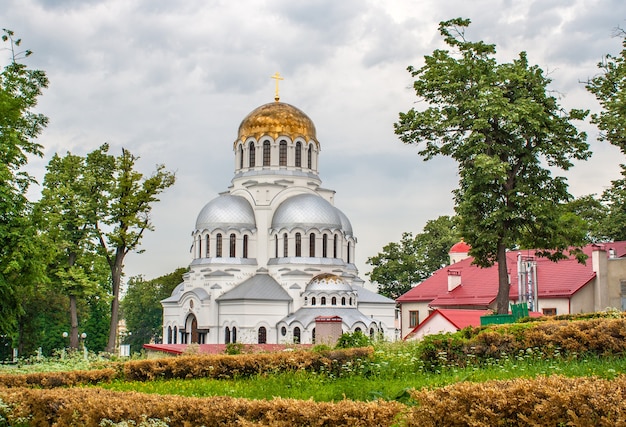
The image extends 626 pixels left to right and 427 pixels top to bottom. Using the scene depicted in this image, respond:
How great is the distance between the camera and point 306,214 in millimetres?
52031

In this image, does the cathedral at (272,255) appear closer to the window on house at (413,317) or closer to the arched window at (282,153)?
the arched window at (282,153)

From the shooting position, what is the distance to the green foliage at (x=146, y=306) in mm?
71250

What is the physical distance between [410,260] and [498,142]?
37717 mm

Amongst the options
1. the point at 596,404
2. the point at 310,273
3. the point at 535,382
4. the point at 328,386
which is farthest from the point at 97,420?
the point at 310,273

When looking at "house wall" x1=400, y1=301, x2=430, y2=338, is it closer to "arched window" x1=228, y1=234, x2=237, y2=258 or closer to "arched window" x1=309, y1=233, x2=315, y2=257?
"arched window" x1=309, y1=233, x2=315, y2=257

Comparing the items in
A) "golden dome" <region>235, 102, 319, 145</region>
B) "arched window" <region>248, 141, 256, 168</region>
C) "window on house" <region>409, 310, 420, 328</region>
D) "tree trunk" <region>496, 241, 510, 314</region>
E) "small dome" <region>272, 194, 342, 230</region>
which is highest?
"golden dome" <region>235, 102, 319, 145</region>

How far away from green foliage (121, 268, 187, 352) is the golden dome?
66.0 ft

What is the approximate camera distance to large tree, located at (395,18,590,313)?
22547mm

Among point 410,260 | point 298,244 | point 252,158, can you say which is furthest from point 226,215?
point 410,260

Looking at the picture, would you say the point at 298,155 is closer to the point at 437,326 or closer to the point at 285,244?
the point at 285,244

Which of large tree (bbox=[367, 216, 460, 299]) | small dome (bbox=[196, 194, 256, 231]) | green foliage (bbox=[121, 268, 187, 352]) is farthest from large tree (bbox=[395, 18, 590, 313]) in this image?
green foliage (bbox=[121, 268, 187, 352])

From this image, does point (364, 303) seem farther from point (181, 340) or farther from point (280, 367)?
point (280, 367)

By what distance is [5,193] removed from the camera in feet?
73.2

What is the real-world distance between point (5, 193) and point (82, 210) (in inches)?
530
